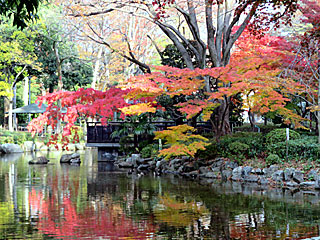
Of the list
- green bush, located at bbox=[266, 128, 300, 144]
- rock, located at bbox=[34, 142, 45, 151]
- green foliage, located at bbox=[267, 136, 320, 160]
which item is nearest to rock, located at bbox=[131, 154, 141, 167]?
green bush, located at bbox=[266, 128, 300, 144]

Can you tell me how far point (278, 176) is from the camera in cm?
1234

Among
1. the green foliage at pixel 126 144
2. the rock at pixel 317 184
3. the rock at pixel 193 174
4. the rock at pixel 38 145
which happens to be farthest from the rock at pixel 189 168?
the rock at pixel 38 145

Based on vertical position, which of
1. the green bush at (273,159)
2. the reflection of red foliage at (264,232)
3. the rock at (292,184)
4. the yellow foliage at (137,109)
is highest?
the yellow foliage at (137,109)

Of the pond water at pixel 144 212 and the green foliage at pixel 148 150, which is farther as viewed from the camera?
the green foliage at pixel 148 150

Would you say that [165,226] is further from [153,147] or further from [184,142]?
[153,147]

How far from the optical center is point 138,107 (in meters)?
15.2

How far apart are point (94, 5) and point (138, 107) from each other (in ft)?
14.8

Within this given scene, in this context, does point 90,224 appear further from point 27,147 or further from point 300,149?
point 27,147

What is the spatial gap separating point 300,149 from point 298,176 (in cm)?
111

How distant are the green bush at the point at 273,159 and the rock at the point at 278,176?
539 mm

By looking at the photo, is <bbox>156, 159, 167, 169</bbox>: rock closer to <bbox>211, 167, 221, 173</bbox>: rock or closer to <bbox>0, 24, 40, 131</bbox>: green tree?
<bbox>211, 167, 221, 173</bbox>: rock

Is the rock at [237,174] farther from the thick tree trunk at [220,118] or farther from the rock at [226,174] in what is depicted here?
the thick tree trunk at [220,118]

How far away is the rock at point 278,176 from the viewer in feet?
40.2

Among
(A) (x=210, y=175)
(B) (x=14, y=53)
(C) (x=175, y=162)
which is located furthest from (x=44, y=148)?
(A) (x=210, y=175)
